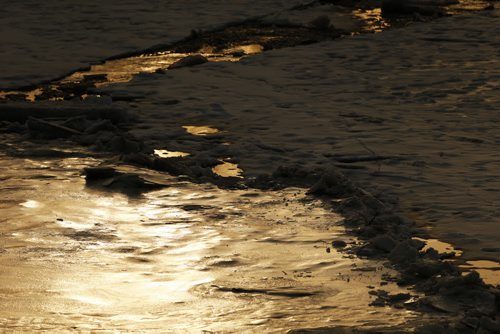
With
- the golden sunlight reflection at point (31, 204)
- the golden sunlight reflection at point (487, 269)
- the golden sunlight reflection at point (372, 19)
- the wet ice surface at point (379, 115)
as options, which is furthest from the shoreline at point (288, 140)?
the golden sunlight reflection at point (372, 19)

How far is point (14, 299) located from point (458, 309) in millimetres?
1727

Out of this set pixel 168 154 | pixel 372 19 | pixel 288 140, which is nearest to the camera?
pixel 168 154

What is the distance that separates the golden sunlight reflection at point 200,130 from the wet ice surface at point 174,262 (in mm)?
1278

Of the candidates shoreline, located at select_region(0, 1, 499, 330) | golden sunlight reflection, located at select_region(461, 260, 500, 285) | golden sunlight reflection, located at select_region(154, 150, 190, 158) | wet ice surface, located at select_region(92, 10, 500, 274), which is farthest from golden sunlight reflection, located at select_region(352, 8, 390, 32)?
golden sunlight reflection, located at select_region(461, 260, 500, 285)

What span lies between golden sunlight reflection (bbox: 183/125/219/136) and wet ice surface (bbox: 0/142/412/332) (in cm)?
128

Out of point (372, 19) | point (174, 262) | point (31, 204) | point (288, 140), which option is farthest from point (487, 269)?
point (372, 19)

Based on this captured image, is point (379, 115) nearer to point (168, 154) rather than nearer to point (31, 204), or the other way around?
point (168, 154)

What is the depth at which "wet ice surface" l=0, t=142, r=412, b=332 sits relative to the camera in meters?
4.08

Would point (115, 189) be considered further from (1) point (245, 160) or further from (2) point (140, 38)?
(2) point (140, 38)

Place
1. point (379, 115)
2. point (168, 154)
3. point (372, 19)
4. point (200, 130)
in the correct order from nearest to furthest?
point (168, 154)
point (200, 130)
point (379, 115)
point (372, 19)

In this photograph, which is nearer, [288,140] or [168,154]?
[168,154]

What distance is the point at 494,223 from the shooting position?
5262 millimetres

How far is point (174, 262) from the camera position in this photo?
4.71 metres

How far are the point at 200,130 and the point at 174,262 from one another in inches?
110
